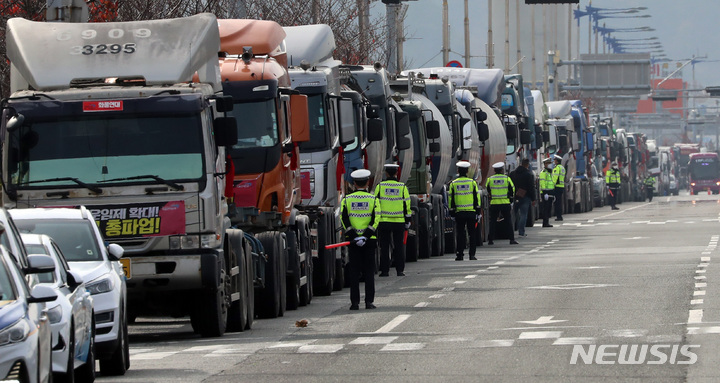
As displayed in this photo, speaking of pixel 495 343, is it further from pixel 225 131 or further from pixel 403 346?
pixel 225 131

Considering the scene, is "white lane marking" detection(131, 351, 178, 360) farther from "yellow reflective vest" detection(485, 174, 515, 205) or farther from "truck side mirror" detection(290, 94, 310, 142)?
"yellow reflective vest" detection(485, 174, 515, 205)

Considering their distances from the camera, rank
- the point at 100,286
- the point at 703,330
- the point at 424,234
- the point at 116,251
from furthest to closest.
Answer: the point at 424,234, the point at 703,330, the point at 116,251, the point at 100,286

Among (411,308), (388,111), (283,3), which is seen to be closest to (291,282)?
(411,308)

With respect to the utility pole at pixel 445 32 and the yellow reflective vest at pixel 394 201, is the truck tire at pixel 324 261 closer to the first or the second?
the yellow reflective vest at pixel 394 201

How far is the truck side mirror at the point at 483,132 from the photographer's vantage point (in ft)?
127

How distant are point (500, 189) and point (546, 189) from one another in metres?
11.2

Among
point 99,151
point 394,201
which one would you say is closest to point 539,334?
point 99,151

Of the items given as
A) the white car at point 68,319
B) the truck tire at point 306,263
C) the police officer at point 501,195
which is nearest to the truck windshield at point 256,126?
the truck tire at point 306,263

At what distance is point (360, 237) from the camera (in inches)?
801

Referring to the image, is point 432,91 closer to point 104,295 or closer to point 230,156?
point 230,156

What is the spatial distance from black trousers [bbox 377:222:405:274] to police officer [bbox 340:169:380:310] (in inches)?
199

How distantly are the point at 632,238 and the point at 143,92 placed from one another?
23033mm

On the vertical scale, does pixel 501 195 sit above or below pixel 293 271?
above

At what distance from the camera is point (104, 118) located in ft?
54.8
